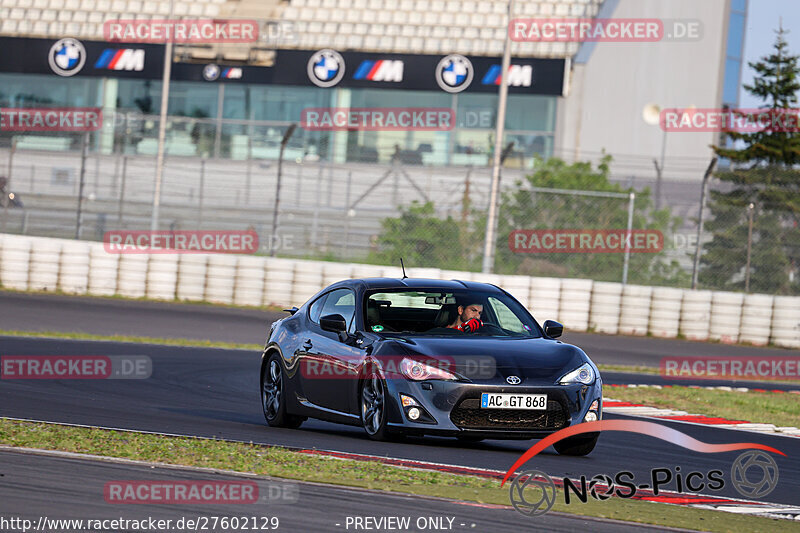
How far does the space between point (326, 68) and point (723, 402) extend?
25.8m

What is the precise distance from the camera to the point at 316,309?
1059 cm

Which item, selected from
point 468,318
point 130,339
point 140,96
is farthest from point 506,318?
point 140,96

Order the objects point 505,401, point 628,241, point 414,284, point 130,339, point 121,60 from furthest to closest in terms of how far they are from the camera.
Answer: point 121,60 → point 628,241 → point 130,339 → point 414,284 → point 505,401

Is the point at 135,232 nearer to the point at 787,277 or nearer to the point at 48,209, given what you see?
the point at 48,209

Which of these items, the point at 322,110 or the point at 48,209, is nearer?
the point at 48,209

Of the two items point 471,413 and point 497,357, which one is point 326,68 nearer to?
point 497,357

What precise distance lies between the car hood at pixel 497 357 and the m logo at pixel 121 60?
108ft

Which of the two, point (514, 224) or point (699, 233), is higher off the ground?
point (699, 233)

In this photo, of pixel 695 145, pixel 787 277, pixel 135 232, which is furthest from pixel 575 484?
pixel 695 145

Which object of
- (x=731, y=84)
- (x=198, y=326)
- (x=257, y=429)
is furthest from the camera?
(x=731, y=84)

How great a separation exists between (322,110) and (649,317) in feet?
57.6

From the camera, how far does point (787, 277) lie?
2522cm

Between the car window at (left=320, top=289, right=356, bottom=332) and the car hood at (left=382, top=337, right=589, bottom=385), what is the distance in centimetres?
81

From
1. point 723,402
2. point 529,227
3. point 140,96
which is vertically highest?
point 140,96
